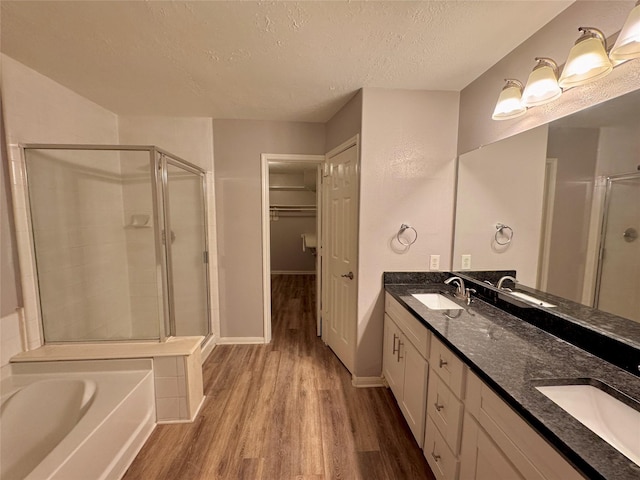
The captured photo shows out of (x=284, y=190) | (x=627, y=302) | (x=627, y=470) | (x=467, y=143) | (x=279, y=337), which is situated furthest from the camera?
(x=284, y=190)

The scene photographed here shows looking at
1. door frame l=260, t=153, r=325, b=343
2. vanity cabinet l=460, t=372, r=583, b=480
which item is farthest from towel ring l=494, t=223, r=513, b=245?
door frame l=260, t=153, r=325, b=343

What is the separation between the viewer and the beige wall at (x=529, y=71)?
112cm

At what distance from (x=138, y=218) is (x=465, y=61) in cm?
300

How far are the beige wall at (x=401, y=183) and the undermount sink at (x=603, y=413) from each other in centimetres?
131

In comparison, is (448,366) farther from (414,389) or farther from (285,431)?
(285,431)

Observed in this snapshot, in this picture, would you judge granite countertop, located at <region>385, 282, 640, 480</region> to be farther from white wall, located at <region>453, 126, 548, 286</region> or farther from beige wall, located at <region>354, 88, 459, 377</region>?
beige wall, located at <region>354, 88, 459, 377</region>

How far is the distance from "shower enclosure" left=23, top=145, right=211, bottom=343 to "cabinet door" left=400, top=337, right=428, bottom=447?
1.78 m

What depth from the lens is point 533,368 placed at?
3.43 ft

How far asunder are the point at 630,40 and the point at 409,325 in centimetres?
159

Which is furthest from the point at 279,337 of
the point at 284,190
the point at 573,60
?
the point at 284,190

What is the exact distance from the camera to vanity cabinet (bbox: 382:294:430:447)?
1.56m

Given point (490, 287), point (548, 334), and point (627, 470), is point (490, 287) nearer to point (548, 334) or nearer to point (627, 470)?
point (548, 334)

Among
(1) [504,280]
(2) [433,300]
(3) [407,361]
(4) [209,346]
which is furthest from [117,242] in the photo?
(1) [504,280]

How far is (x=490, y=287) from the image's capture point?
182cm
